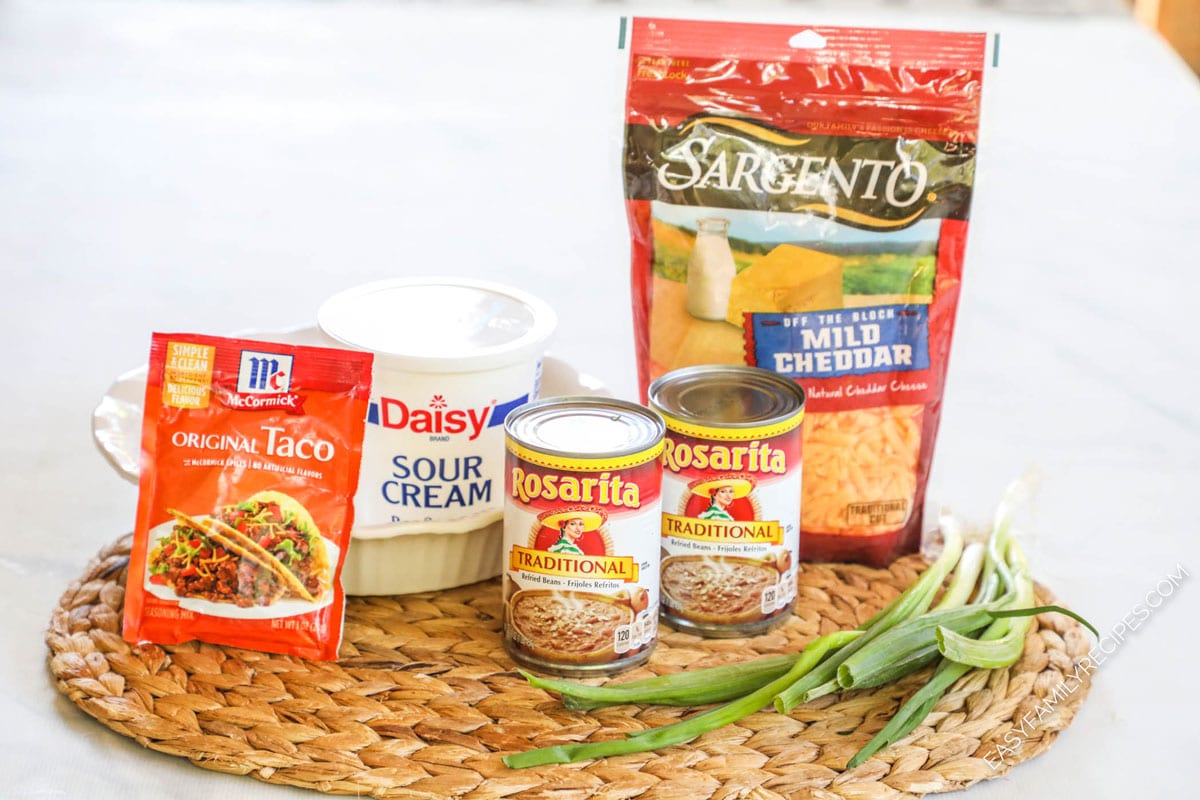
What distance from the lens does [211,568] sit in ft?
4.38

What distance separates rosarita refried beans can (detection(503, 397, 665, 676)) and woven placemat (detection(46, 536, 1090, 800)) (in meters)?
0.05

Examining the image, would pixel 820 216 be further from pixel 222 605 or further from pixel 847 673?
pixel 222 605

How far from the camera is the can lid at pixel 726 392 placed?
4.65 feet

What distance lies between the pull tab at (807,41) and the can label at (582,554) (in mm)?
477

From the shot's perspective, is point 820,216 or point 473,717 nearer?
point 473,717

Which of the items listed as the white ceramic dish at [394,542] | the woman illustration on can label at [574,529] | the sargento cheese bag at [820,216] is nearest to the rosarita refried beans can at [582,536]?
the woman illustration on can label at [574,529]

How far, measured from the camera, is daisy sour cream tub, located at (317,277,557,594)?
4.56 ft

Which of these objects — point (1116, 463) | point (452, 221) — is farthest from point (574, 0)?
point (1116, 463)

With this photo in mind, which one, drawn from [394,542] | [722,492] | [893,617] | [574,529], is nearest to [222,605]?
[394,542]

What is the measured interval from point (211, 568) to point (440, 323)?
1.06ft

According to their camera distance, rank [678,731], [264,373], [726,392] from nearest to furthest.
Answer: [678,731] < [264,373] < [726,392]

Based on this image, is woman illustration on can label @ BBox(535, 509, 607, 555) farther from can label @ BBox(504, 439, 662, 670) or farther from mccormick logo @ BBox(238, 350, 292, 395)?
mccormick logo @ BBox(238, 350, 292, 395)

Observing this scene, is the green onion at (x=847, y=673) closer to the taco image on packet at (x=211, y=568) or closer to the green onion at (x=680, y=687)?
the green onion at (x=680, y=687)

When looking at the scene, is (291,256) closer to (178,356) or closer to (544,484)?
(178,356)
